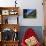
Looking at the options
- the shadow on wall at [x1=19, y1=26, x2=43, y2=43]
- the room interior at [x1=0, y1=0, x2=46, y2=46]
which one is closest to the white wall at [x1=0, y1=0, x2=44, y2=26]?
the room interior at [x1=0, y1=0, x2=46, y2=46]

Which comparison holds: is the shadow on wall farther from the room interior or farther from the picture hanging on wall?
the picture hanging on wall

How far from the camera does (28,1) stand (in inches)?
206

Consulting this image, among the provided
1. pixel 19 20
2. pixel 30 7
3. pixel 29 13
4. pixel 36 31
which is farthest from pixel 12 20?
pixel 36 31

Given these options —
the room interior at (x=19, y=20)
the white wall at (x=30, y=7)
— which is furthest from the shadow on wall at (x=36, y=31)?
the white wall at (x=30, y=7)

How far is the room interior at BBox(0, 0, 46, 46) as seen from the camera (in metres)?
5.06

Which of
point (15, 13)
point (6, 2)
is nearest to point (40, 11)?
point (15, 13)

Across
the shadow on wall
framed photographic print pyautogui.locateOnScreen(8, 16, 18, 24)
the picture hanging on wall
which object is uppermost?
the picture hanging on wall

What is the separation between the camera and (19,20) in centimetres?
519

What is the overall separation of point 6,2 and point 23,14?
0.71 meters

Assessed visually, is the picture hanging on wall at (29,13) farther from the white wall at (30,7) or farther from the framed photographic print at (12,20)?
the framed photographic print at (12,20)

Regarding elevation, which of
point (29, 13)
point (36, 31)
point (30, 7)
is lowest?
point (36, 31)

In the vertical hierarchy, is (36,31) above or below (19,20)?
below

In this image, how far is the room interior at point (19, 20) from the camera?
5.06 meters

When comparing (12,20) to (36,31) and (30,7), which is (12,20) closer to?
(30,7)
